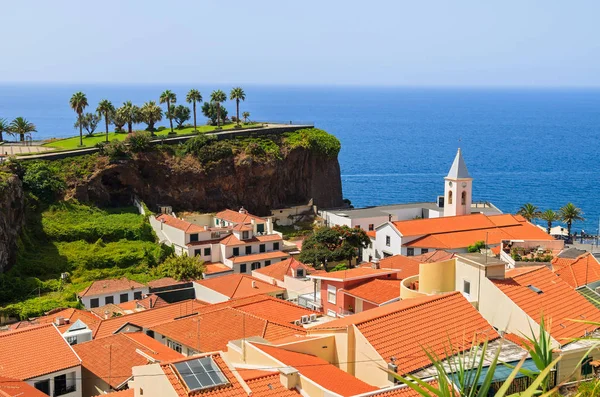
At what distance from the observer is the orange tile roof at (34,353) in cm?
2455

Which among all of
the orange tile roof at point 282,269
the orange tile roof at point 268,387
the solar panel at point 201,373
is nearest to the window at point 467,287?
the orange tile roof at point 268,387

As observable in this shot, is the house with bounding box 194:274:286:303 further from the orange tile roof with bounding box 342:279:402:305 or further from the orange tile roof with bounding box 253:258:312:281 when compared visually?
the orange tile roof with bounding box 342:279:402:305

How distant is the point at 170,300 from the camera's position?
44156 mm

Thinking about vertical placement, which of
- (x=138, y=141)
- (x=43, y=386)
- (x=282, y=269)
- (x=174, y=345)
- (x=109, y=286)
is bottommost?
(x=109, y=286)

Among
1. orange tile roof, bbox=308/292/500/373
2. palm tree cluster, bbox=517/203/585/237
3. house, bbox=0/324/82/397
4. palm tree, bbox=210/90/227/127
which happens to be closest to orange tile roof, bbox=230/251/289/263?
palm tree cluster, bbox=517/203/585/237

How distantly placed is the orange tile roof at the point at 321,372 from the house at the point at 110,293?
25996mm

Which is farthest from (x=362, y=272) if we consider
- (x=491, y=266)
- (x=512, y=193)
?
(x=512, y=193)

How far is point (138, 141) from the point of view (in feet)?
230

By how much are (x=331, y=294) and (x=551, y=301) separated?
43.7 ft

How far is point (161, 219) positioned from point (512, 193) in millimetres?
68780

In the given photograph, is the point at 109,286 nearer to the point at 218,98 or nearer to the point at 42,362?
the point at 42,362

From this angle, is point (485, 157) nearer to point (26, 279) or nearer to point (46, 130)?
point (46, 130)

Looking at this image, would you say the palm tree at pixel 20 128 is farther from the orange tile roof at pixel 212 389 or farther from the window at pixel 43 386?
the orange tile roof at pixel 212 389

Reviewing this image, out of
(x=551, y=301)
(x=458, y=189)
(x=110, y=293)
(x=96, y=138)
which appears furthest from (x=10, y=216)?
(x=551, y=301)
